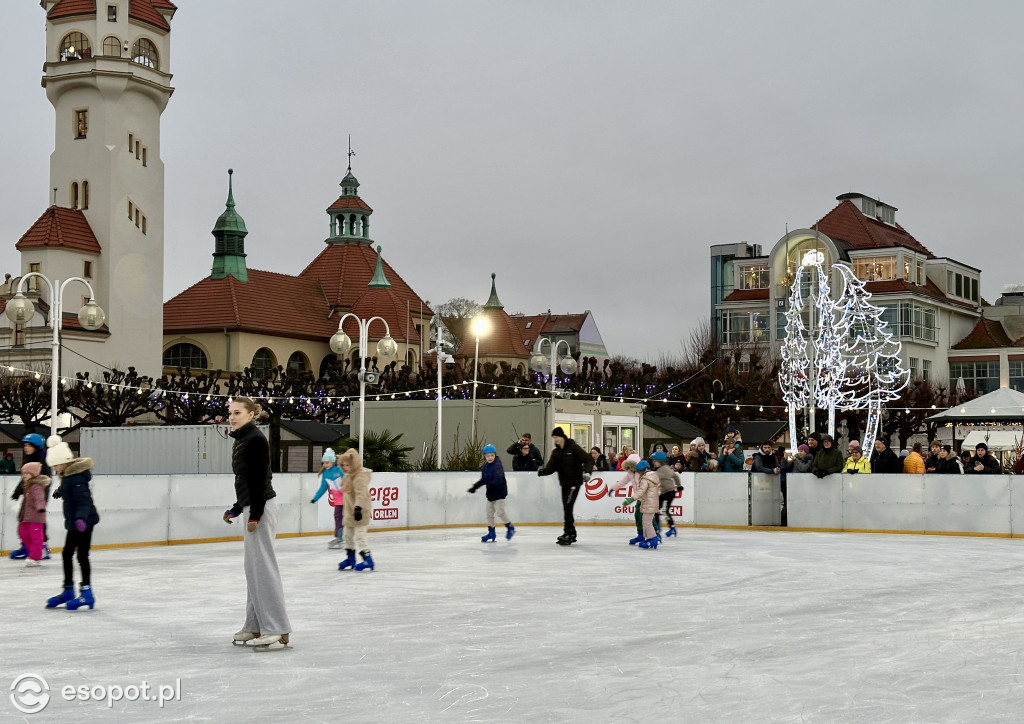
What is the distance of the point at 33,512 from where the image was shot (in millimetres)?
15930

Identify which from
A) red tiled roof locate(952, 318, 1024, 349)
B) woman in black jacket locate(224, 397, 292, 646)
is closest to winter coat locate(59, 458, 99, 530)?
woman in black jacket locate(224, 397, 292, 646)

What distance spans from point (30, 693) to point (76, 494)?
4.22 metres

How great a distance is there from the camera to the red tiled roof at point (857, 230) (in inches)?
2995

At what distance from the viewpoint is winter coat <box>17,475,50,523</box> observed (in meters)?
15.5

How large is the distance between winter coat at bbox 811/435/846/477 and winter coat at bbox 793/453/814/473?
0.79 ft

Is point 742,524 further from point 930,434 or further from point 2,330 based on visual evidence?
point 2,330

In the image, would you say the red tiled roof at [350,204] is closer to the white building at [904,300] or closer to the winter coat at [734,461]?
the white building at [904,300]

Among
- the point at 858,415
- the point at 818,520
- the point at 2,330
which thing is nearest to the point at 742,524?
the point at 818,520

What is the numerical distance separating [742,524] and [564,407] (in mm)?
8298

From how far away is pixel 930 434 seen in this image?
194 ft

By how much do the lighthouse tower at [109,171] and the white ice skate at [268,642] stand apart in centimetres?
5485

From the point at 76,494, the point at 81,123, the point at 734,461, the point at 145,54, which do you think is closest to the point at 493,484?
the point at 734,461

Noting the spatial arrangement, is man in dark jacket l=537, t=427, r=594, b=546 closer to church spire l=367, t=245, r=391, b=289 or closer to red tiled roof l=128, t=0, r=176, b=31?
red tiled roof l=128, t=0, r=176, b=31

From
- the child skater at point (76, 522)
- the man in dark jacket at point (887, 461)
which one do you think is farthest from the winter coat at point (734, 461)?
the child skater at point (76, 522)
